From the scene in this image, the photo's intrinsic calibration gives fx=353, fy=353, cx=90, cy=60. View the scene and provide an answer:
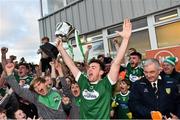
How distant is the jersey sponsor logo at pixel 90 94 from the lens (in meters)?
4.12

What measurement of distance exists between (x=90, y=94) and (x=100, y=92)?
4.8 inches

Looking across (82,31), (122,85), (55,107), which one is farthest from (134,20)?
(55,107)

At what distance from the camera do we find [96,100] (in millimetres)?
4094

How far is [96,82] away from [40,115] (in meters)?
1.09

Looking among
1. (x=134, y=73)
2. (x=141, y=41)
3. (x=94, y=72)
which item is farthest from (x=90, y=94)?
(x=141, y=41)

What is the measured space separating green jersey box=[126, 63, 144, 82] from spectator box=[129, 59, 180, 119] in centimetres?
201

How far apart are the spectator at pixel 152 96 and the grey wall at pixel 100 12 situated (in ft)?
15.9

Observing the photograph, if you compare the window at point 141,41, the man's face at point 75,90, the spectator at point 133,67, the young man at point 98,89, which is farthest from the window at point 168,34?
the young man at point 98,89

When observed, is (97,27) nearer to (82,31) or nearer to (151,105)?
(82,31)

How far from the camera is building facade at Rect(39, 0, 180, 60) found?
9.07 metres

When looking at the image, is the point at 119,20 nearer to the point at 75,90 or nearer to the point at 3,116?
the point at 75,90

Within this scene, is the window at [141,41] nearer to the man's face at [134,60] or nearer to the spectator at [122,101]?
the man's face at [134,60]

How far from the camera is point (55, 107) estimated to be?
4895 mm

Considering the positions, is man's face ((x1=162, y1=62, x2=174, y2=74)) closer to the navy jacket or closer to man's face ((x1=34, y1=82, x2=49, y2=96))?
the navy jacket
